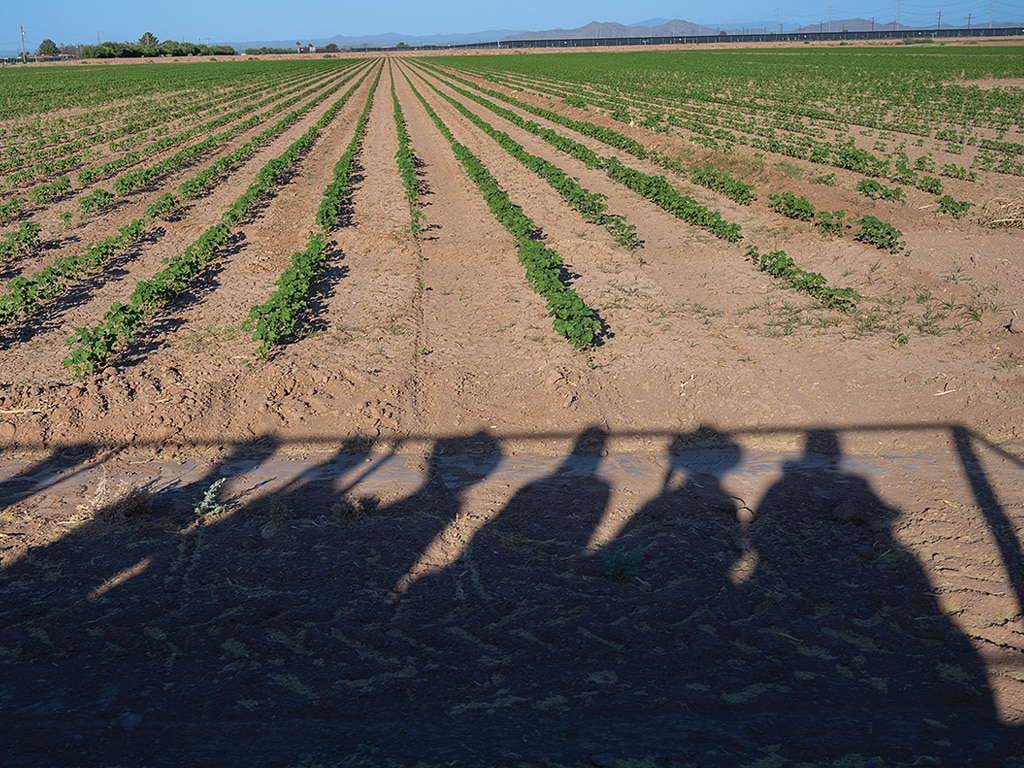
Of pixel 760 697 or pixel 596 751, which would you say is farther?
pixel 760 697

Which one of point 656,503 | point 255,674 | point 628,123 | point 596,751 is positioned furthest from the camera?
point 628,123

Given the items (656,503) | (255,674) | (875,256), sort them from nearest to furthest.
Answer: (255,674)
(656,503)
(875,256)

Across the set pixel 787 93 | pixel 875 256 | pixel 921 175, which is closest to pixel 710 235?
pixel 875 256

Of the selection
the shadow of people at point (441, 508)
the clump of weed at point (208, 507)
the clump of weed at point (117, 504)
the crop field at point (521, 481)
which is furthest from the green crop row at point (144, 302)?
the shadow of people at point (441, 508)

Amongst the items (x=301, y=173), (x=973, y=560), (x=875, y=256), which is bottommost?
(x=973, y=560)

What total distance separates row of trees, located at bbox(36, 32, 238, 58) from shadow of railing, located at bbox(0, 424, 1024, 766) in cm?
13301

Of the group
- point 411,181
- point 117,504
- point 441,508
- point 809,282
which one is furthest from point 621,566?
point 411,181

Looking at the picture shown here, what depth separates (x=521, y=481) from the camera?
6.73 meters

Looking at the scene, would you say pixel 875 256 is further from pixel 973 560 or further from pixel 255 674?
pixel 255 674

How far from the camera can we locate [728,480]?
21.8 feet

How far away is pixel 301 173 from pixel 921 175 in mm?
15344

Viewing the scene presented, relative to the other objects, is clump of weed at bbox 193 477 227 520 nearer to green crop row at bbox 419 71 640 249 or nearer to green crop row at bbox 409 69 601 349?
green crop row at bbox 409 69 601 349

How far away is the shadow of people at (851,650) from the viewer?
12.5 feet

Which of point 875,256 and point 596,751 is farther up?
point 875,256
